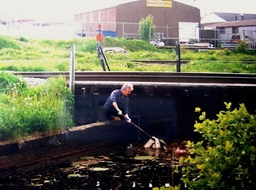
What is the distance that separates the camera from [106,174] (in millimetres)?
5062

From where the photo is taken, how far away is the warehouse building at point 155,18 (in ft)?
24.4

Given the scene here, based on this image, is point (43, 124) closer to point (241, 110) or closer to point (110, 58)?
point (241, 110)

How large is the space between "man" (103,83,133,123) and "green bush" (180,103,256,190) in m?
4.38

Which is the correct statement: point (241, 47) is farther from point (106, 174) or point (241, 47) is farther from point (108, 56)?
point (108, 56)

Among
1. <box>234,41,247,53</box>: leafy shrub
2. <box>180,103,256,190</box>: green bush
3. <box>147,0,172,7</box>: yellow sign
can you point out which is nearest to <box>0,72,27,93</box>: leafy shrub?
<box>147,0,172,7</box>: yellow sign

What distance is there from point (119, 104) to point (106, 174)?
6.07 ft

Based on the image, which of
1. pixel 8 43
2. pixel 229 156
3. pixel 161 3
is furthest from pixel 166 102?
pixel 229 156

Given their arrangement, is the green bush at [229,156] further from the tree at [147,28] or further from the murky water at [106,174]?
the tree at [147,28]

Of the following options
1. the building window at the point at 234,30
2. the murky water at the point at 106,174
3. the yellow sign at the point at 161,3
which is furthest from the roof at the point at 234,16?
the murky water at the point at 106,174

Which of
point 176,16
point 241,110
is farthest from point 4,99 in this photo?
point 241,110

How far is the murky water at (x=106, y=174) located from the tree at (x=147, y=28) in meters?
3.73

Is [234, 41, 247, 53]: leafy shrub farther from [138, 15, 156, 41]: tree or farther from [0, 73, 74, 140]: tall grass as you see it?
[0, 73, 74, 140]: tall grass

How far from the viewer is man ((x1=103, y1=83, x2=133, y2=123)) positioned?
21.4ft

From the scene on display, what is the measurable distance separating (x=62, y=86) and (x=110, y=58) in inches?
222
